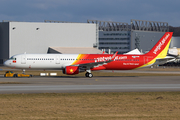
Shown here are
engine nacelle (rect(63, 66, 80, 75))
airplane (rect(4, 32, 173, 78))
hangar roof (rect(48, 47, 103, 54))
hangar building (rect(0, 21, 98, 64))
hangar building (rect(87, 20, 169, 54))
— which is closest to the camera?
engine nacelle (rect(63, 66, 80, 75))

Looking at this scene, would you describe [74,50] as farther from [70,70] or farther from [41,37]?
[70,70]

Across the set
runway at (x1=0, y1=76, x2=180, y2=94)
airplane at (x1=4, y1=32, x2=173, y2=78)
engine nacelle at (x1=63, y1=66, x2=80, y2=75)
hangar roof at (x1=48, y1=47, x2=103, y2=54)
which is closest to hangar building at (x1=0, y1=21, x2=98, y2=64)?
hangar roof at (x1=48, y1=47, x2=103, y2=54)

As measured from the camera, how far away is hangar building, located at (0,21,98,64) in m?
100

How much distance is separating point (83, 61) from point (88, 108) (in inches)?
1205

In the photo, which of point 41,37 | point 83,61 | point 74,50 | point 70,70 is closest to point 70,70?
point 70,70

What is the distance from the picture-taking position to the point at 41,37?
103375mm

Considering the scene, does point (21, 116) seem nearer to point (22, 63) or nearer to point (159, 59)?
point (22, 63)

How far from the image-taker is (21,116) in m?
13.9

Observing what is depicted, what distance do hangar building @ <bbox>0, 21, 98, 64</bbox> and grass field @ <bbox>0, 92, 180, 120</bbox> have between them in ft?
263

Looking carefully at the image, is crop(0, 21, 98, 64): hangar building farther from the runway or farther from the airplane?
the runway

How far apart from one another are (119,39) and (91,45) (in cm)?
7960

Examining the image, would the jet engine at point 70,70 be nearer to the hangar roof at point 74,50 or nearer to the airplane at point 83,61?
the airplane at point 83,61

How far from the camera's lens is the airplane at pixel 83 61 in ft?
148

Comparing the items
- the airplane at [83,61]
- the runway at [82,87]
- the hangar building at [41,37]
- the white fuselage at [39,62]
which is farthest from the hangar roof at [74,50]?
the runway at [82,87]
